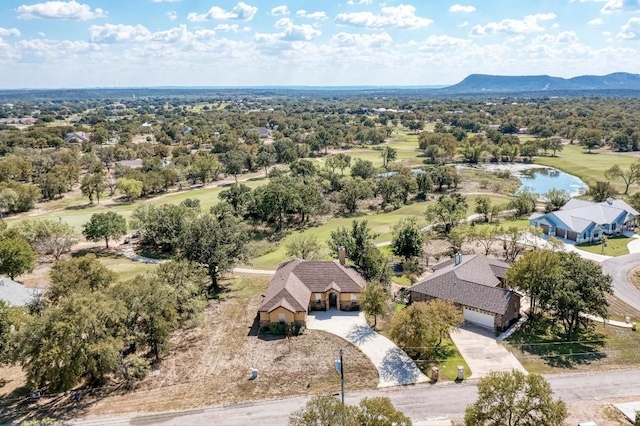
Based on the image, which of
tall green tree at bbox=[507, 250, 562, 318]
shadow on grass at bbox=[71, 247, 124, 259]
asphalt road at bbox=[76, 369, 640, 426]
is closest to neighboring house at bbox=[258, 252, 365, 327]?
asphalt road at bbox=[76, 369, 640, 426]

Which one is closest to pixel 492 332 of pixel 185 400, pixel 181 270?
pixel 185 400

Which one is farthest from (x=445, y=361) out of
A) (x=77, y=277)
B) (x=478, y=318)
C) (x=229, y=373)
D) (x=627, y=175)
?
(x=627, y=175)

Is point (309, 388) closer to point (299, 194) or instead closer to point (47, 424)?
point (47, 424)

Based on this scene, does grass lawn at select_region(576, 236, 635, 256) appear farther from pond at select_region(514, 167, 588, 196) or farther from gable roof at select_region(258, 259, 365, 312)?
gable roof at select_region(258, 259, 365, 312)

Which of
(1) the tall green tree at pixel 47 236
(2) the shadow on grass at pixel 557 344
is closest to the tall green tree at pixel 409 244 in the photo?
(2) the shadow on grass at pixel 557 344

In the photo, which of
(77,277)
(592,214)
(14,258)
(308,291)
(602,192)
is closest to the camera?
(77,277)

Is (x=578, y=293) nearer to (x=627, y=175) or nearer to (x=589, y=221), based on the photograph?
(x=589, y=221)

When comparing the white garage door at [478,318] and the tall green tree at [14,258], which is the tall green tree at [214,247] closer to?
the tall green tree at [14,258]
